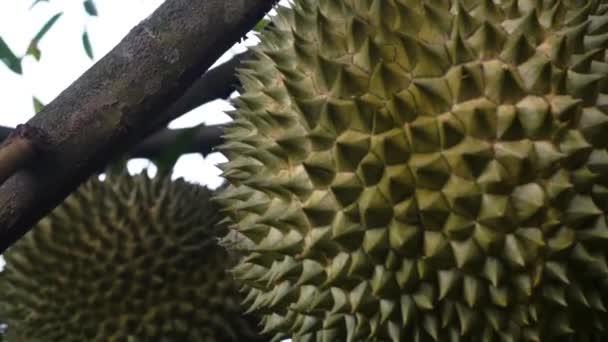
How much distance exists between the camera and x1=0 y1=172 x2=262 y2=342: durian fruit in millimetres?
1397

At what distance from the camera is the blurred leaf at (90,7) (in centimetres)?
184

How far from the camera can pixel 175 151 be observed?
1593 millimetres

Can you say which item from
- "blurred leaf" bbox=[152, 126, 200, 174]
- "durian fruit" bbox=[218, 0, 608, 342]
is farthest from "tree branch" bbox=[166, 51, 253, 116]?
"durian fruit" bbox=[218, 0, 608, 342]

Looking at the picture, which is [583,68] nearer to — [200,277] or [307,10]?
[307,10]

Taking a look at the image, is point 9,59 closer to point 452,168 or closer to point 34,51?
point 34,51

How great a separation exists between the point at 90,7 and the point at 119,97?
2.76 feet

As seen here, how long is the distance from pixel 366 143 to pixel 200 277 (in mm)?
527

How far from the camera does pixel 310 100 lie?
102 centimetres

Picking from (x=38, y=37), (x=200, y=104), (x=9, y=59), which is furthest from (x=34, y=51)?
(x=200, y=104)

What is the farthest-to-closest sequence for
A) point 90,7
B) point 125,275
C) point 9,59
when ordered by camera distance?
point 90,7
point 9,59
point 125,275

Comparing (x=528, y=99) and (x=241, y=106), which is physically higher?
(x=241, y=106)

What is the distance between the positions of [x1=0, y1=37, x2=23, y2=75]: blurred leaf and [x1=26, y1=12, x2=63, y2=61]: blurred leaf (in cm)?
10

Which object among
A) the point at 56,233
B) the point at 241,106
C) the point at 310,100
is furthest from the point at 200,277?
the point at 310,100

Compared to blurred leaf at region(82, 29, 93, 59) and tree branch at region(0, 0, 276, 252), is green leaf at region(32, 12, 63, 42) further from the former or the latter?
tree branch at region(0, 0, 276, 252)
